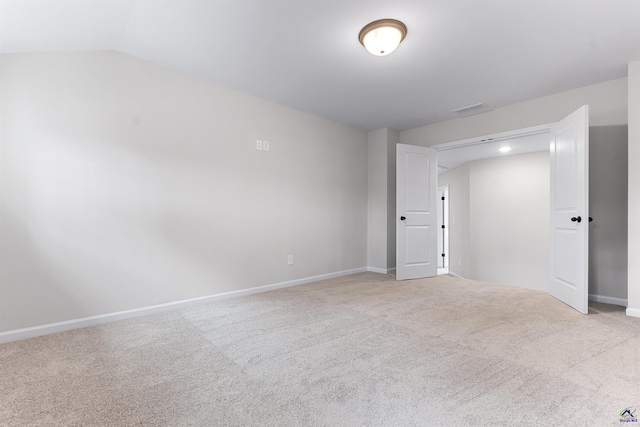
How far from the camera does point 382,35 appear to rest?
226cm

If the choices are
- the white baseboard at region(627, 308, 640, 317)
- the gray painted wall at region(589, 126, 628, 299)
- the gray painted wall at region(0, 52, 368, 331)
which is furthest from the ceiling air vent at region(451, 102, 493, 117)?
the white baseboard at region(627, 308, 640, 317)

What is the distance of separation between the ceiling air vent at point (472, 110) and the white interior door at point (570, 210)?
2.67 ft

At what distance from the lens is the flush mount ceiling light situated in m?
2.21

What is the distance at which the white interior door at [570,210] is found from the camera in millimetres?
2875

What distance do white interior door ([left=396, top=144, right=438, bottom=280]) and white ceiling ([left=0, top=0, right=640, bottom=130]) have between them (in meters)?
1.14

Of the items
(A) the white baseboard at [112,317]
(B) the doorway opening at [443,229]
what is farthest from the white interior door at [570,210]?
(B) the doorway opening at [443,229]

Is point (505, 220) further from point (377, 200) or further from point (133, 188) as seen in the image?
point (133, 188)

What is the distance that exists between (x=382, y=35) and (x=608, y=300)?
368 centimetres

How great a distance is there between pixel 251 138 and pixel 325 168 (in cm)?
130

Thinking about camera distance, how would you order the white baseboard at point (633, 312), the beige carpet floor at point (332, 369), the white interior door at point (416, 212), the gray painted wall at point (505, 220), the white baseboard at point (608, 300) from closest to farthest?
the beige carpet floor at point (332, 369) < the white baseboard at point (633, 312) < the white baseboard at point (608, 300) < the white interior door at point (416, 212) < the gray painted wall at point (505, 220)

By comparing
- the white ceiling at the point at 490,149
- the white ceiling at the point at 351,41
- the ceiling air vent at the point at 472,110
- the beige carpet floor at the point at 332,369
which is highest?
the white ceiling at the point at 351,41

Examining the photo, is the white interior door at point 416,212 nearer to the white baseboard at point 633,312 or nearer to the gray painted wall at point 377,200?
the gray painted wall at point 377,200

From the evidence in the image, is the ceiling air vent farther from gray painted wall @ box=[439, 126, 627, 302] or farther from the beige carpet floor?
the beige carpet floor

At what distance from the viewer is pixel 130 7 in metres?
2.10
